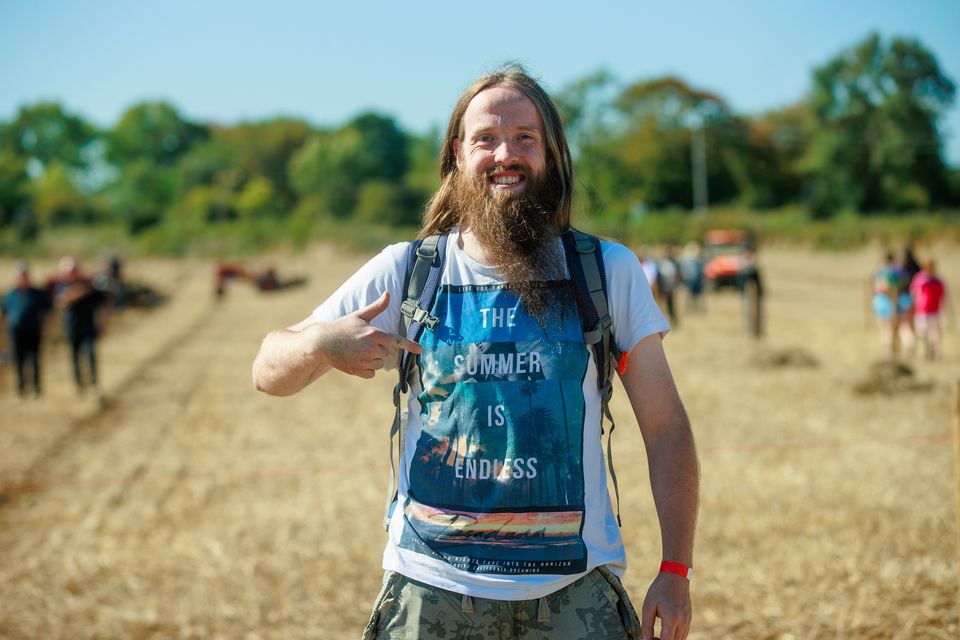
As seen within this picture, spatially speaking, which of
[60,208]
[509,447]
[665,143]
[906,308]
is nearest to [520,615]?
[509,447]

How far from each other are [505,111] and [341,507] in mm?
5749

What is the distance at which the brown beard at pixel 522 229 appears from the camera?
2199 mm

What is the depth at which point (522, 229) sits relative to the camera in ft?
7.47

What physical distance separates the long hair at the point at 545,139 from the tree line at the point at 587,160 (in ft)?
0.66

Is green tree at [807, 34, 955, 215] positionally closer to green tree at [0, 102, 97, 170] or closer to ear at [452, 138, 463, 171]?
ear at [452, 138, 463, 171]

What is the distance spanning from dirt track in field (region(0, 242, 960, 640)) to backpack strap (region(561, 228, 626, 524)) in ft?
10.4

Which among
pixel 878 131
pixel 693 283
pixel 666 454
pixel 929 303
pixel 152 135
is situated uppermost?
pixel 152 135

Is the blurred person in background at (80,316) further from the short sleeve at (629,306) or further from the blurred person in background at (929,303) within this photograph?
the short sleeve at (629,306)

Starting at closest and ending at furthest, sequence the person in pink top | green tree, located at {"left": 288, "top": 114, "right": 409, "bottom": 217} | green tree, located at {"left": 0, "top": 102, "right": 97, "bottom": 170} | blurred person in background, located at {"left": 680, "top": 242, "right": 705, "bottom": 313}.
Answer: the person in pink top → blurred person in background, located at {"left": 680, "top": 242, "right": 705, "bottom": 313} → green tree, located at {"left": 288, "top": 114, "right": 409, "bottom": 217} → green tree, located at {"left": 0, "top": 102, "right": 97, "bottom": 170}

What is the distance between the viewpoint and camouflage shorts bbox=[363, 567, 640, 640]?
210cm

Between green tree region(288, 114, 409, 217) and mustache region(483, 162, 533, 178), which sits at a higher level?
green tree region(288, 114, 409, 217)

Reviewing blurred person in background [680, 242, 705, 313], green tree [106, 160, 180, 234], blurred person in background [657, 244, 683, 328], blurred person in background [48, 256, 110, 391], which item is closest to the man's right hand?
blurred person in background [48, 256, 110, 391]

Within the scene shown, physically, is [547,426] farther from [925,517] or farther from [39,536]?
[39,536]

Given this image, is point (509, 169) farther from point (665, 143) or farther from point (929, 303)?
point (665, 143)
